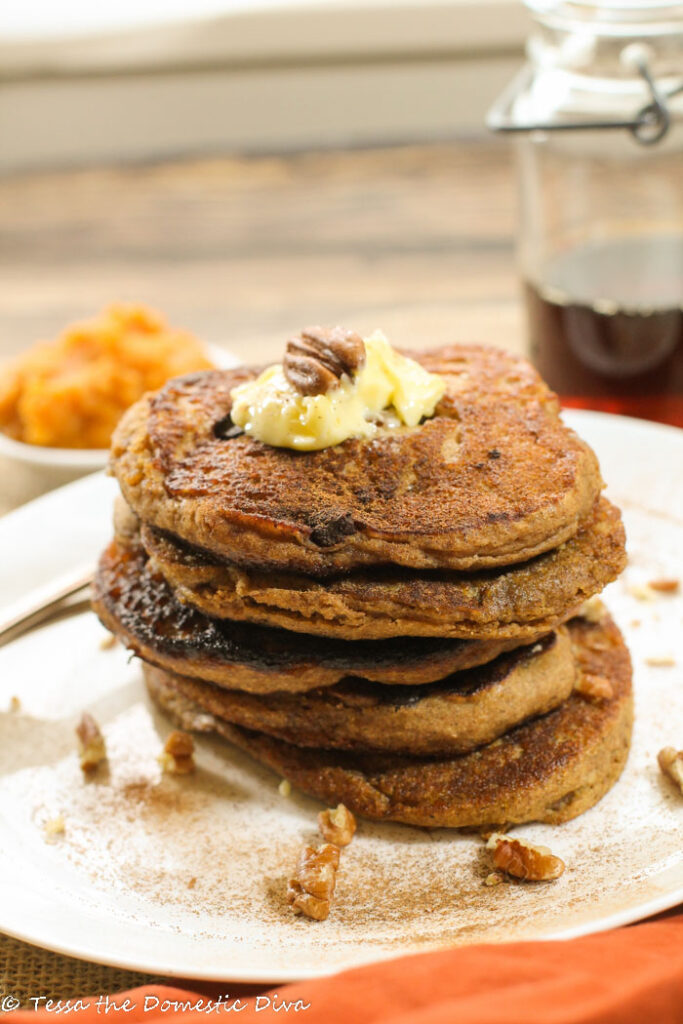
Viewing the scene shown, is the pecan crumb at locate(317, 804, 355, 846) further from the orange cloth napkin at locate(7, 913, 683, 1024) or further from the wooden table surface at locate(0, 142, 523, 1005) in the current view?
the wooden table surface at locate(0, 142, 523, 1005)

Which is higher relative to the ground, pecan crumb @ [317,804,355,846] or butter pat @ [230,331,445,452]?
butter pat @ [230,331,445,452]

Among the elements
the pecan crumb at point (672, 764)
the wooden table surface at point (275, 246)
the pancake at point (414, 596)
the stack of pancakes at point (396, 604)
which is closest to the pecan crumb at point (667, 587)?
the stack of pancakes at point (396, 604)

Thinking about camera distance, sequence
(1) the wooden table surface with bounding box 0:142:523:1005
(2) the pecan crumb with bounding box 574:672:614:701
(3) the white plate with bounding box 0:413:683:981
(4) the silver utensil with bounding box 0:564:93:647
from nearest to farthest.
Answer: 1. (3) the white plate with bounding box 0:413:683:981
2. (2) the pecan crumb with bounding box 574:672:614:701
3. (4) the silver utensil with bounding box 0:564:93:647
4. (1) the wooden table surface with bounding box 0:142:523:1005

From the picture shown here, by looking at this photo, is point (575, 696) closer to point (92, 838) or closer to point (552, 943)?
point (552, 943)

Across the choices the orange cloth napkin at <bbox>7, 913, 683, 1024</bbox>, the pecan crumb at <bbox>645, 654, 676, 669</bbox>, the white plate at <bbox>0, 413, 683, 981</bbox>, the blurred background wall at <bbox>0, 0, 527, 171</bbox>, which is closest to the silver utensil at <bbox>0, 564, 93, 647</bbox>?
the white plate at <bbox>0, 413, 683, 981</bbox>

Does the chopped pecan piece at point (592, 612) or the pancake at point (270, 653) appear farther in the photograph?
the chopped pecan piece at point (592, 612)

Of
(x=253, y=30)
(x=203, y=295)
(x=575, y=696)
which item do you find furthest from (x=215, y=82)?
(x=575, y=696)

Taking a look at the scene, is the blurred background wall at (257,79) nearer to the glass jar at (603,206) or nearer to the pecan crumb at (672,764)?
the glass jar at (603,206)
